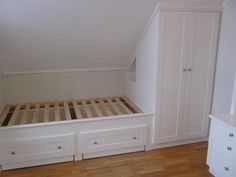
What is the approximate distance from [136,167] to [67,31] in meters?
1.68

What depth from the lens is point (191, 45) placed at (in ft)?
8.46

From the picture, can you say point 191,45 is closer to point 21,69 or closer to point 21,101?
point 21,69

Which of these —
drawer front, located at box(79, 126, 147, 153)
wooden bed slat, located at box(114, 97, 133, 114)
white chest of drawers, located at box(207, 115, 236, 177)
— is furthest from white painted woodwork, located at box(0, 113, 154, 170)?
white chest of drawers, located at box(207, 115, 236, 177)

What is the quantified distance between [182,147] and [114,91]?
1.39m

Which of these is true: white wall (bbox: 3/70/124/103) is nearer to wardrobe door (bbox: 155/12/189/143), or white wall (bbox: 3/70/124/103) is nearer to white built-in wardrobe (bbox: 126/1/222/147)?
white built-in wardrobe (bbox: 126/1/222/147)

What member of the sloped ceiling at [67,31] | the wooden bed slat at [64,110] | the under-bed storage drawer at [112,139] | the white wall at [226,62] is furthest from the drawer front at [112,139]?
the sloped ceiling at [67,31]

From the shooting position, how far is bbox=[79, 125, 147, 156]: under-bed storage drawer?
2504 mm

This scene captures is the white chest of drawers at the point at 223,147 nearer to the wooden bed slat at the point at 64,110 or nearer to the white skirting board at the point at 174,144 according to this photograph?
the white skirting board at the point at 174,144

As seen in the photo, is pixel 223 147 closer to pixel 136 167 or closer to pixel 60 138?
pixel 136 167

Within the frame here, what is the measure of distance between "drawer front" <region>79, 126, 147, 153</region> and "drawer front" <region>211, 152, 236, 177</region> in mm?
794

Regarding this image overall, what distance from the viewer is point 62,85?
134 inches

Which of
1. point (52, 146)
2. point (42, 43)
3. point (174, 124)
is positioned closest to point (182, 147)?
point (174, 124)

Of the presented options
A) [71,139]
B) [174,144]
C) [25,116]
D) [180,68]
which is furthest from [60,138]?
[180,68]

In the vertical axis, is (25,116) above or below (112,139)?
above
